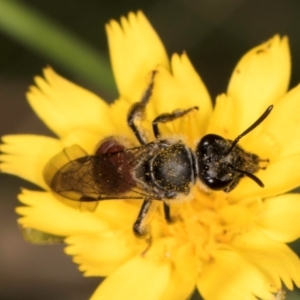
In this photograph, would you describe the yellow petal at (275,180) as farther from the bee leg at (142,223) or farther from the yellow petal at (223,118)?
the bee leg at (142,223)

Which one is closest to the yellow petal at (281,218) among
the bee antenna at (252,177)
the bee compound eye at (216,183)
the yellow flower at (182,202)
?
the yellow flower at (182,202)

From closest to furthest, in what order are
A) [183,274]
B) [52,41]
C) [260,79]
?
[183,274] → [260,79] → [52,41]

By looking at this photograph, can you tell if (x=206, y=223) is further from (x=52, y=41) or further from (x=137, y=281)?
(x=52, y=41)

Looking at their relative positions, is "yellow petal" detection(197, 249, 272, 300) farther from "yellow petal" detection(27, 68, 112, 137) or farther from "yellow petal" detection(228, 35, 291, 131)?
"yellow petal" detection(27, 68, 112, 137)

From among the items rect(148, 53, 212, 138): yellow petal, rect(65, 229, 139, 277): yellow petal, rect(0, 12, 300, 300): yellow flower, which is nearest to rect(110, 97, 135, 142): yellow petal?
rect(0, 12, 300, 300): yellow flower

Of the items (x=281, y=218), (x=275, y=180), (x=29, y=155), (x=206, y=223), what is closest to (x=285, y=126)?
(x=275, y=180)

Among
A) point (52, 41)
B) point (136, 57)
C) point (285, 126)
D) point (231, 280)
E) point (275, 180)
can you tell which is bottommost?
point (231, 280)
